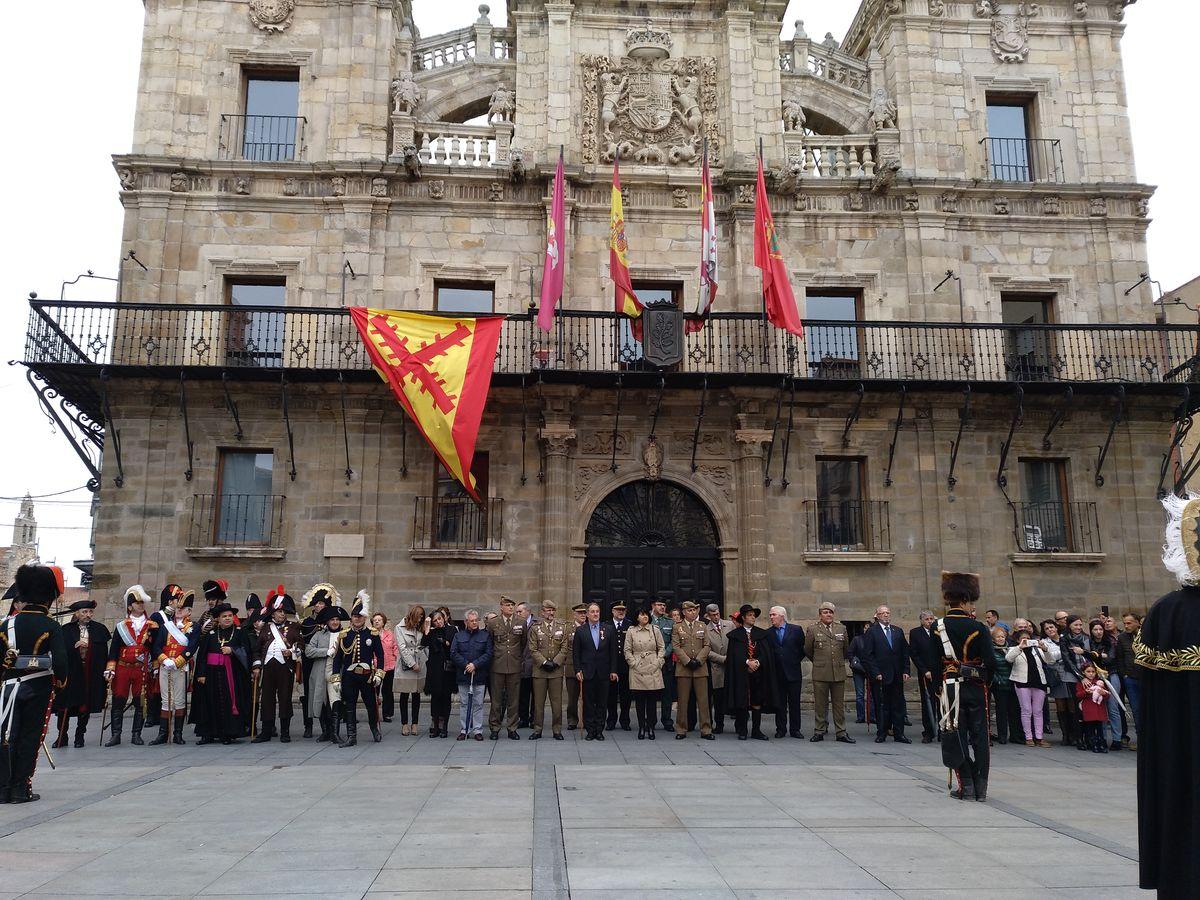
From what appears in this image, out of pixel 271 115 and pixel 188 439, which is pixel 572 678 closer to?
pixel 188 439

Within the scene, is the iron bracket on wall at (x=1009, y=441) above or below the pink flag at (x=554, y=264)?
below

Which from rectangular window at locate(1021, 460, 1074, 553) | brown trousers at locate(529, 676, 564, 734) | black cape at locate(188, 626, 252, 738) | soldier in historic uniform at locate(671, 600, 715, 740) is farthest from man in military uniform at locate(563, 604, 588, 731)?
rectangular window at locate(1021, 460, 1074, 553)

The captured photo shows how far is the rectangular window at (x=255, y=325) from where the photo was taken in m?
17.6

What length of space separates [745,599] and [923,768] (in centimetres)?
670

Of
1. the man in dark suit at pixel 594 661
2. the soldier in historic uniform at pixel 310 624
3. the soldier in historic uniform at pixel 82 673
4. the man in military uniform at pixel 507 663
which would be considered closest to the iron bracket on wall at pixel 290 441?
the soldier in historic uniform at pixel 310 624

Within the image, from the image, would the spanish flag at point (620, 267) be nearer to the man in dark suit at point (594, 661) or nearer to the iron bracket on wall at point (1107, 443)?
the man in dark suit at point (594, 661)

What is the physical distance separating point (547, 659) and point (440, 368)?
5268mm

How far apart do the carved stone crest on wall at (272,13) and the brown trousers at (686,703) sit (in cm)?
1495

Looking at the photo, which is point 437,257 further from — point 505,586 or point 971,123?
point 971,123

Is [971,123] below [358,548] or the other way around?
the other way around

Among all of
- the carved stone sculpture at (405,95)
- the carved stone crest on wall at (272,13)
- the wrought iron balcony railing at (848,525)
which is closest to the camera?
the wrought iron balcony railing at (848,525)

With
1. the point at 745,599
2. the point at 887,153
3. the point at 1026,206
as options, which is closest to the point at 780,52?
the point at 887,153

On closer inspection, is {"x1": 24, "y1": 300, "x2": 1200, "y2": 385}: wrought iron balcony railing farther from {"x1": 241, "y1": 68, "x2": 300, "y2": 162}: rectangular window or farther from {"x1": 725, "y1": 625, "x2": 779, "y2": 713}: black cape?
{"x1": 725, "y1": 625, "x2": 779, "y2": 713}: black cape

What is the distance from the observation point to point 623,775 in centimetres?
951
